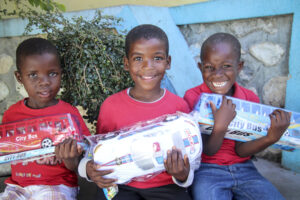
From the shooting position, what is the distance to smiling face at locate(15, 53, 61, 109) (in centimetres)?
181

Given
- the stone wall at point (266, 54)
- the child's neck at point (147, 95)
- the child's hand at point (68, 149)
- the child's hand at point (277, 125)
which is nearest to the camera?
the child's hand at point (68, 149)

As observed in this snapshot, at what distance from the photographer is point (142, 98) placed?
6.22 ft

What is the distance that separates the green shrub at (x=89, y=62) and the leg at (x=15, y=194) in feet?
2.41

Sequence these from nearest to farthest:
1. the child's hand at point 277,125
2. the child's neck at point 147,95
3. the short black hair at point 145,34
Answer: the child's hand at point 277,125 < the short black hair at point 145,34 < the child's neck at point 147,95

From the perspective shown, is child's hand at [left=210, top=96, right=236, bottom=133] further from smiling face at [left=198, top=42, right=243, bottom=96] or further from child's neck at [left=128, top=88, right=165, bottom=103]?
child's neck at [left=128, top=88, right=165, bottom=103]

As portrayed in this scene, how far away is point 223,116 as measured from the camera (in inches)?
64.3

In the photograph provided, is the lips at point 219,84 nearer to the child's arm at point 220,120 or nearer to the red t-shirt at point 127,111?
the child's arm at point 220,120

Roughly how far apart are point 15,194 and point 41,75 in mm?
826

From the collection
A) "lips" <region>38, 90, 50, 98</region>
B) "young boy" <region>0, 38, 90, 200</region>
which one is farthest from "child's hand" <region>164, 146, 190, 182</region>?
"lips" <region>38, 90, 50, 98</region>

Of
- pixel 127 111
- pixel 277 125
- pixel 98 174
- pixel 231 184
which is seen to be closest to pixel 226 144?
pixel 231 184

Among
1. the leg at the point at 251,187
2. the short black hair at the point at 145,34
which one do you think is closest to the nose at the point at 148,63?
the short black hair at the point at 145,34

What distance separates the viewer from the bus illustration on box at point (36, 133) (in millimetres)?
1581

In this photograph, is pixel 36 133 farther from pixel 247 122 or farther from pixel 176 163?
pixel 247 122

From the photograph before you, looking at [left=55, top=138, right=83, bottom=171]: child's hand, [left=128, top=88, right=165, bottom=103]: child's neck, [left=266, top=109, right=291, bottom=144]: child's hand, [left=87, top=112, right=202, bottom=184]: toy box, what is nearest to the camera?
[left=87, top=112, right=202, bottom=184]: toy box
